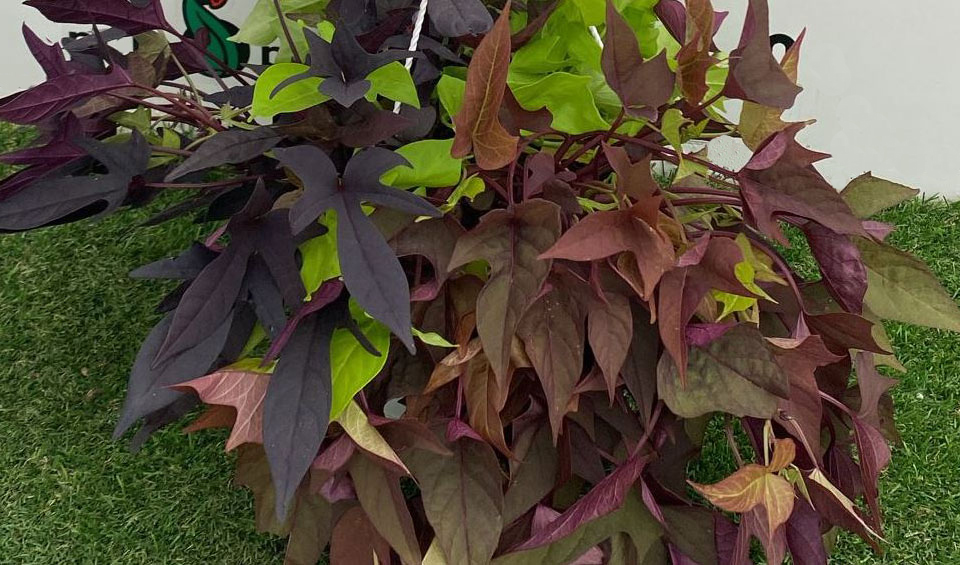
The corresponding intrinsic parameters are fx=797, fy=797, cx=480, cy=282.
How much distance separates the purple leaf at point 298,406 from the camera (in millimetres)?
445

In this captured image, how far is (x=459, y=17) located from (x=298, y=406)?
27cm

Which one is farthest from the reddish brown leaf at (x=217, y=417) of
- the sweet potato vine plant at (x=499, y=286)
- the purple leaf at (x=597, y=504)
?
the purple leaf at (x=597, y=504)

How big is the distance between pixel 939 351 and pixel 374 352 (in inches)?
33.2

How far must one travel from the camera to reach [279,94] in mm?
508

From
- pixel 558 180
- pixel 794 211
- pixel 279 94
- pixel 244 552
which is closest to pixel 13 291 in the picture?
pixel 244 552

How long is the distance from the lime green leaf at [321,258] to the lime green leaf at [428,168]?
0.16 feet

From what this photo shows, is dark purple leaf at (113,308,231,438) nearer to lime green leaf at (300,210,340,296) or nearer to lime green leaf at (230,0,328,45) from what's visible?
lime green leaf at (300,210,340,296)

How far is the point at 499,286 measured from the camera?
483 mm

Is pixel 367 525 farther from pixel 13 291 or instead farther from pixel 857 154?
pixel 857 154

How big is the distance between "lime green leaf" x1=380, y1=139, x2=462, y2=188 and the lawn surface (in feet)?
1.51

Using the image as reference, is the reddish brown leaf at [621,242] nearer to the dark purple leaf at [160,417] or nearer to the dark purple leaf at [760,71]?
the dark purple leaf at [760,71]

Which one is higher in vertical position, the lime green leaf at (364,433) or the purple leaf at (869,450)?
the purple leaf at (869,450)

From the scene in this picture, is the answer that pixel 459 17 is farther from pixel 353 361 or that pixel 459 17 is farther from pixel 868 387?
pixel 868 387

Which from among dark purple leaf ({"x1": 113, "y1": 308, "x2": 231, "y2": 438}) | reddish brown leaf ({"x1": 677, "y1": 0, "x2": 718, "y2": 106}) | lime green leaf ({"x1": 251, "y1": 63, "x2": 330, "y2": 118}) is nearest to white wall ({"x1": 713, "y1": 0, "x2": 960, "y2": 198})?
reddish brown leaf ({"x1": 677, "y1": 0, "x2": 718, "y2": 106})
